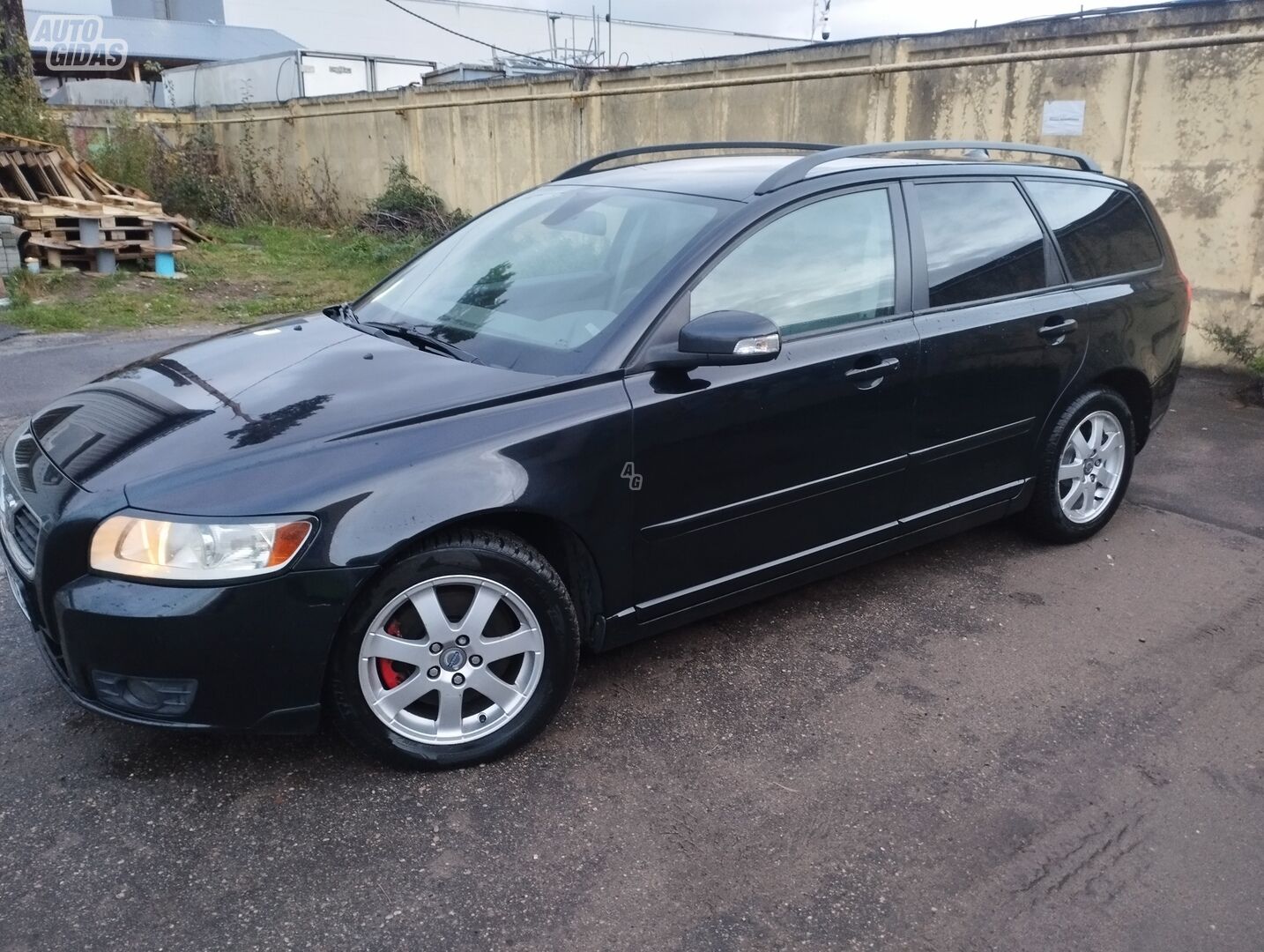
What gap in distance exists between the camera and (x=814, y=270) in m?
3.59

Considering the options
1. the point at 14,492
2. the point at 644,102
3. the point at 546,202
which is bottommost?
the point at 14,492

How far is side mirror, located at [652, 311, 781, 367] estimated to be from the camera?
3.04m

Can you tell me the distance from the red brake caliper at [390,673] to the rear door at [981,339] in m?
2.03

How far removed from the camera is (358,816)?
2766 mm

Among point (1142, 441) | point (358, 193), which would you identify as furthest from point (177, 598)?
point (358, 193)

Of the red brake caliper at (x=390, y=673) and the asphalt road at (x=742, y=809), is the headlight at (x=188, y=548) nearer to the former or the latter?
the red brake caliper at (x=390, y=673)

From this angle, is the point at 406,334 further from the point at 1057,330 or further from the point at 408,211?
the point at 408,211

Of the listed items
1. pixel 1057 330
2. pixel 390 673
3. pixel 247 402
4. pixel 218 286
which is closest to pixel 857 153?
pixel 1057 330

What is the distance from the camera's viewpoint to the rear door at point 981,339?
12.7ft

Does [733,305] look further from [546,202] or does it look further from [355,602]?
[355,602]

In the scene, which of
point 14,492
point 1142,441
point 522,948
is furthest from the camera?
point 1142,441

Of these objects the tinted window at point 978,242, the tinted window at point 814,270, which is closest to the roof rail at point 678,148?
the tinted window at point 978,242

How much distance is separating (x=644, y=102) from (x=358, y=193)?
22.8ft

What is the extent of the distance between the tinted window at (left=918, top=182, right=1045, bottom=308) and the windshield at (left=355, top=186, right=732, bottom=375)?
0.97 metres
